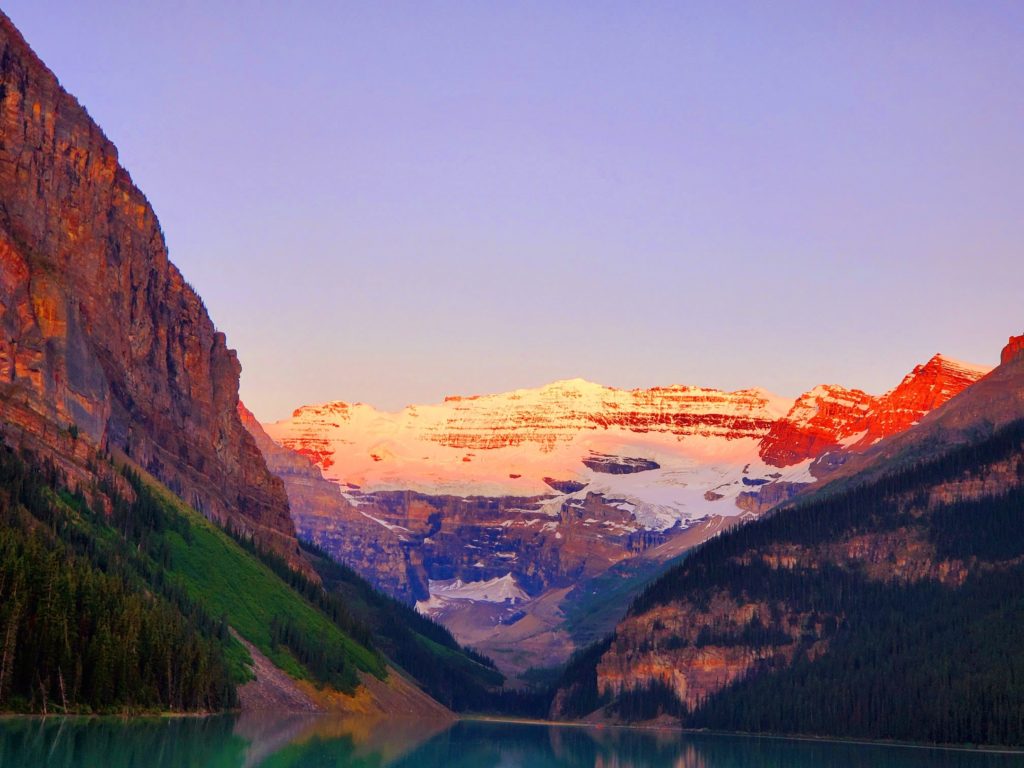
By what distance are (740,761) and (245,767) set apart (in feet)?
277

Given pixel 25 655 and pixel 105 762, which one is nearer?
pixel 105 762

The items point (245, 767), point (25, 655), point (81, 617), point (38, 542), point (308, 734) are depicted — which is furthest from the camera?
A: point (308, 734)

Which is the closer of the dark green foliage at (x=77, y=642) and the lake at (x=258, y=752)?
the lake at (x=258, y=752)

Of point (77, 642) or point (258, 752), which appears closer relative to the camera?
point (258, 752)

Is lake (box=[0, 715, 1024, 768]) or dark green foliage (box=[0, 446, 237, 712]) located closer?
lake (box=[0, 715, 1024, 768])

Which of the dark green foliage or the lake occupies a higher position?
the dark green foliage

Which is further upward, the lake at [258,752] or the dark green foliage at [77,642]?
the dark green foliage at [77,642]

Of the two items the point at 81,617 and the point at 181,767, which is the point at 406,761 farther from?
the point at 181,767

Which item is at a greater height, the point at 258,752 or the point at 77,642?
the point at 77,642

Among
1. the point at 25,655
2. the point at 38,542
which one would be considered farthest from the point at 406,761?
the point at 38,542

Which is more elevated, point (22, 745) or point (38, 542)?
point (38, 542)

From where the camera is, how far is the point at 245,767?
120 m

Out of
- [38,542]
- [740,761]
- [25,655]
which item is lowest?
[740,761]

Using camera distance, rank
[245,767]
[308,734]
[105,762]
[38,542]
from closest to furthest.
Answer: [105,762] → [245,767] → [38,542] → [308,734]
